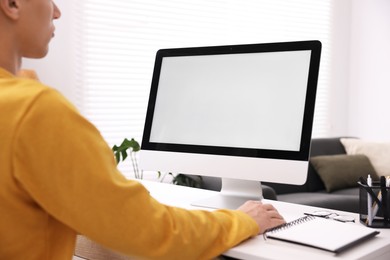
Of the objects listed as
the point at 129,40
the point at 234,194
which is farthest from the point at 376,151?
the point at 234,194

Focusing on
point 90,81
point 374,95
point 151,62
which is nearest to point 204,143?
point 90,81

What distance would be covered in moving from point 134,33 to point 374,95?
2.86 meters

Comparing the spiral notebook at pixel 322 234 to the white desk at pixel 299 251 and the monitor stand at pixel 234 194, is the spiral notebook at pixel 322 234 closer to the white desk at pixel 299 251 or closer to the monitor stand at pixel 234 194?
the white desk at pixel 299 251

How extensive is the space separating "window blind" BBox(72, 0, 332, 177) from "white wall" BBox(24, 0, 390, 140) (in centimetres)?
144

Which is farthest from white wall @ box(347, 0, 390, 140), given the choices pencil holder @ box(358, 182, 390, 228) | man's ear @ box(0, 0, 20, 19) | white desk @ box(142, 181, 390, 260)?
man's ear @ box(0, 0, 20, 19)

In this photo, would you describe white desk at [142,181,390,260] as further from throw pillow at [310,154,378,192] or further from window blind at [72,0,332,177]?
throw pillow at [310,154,378,192]

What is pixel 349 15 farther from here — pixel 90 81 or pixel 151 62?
pixel 90 81

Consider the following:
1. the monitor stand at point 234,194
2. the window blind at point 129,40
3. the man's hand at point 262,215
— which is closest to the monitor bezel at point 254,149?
the monitor stand at point 234,194

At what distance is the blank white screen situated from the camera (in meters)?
1.43

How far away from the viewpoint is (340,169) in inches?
153

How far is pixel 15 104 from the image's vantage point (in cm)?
80

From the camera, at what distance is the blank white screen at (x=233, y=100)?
56.5 inches

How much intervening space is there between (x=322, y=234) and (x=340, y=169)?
2.90 metres

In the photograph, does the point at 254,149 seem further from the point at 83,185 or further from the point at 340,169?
the point at 340,169
